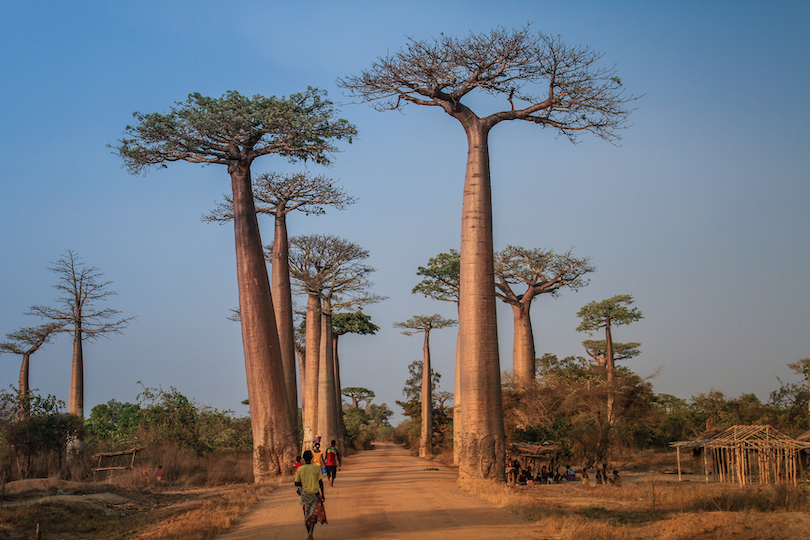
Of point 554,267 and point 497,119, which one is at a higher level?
point 497,119

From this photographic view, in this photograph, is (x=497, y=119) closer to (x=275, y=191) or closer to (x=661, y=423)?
(x=275, y=191)

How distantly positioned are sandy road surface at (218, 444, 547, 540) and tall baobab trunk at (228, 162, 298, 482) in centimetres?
347

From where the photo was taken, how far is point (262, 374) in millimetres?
14227

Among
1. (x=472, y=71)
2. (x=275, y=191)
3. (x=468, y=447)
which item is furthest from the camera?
(x=275, y=191)

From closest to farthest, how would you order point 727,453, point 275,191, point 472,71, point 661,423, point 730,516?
point 730,516, point 472,71, point 727,453, point 275,191, point 661,423

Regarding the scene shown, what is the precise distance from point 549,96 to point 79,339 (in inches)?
741

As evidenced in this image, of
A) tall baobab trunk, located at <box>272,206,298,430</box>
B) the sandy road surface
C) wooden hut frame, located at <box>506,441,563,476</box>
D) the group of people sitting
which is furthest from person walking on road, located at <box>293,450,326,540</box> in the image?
tall baobab trunk, located at <box>272,206,298,430</box>

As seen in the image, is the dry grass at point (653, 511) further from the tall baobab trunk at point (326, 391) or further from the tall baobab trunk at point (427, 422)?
the tall baobab trunk at point (427, 422)

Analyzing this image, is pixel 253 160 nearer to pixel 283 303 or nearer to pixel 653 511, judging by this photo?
pixel 283 303

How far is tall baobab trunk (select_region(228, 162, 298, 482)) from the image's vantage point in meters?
14.3

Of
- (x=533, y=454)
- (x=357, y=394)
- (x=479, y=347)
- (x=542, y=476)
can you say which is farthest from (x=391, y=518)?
(x=357, y=394)

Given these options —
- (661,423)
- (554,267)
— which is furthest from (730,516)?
(661,423)

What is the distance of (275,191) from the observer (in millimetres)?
20359

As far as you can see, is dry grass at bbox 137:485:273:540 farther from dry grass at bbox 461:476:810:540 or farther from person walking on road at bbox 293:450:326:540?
dry grass at bbox 461:476:810:540
